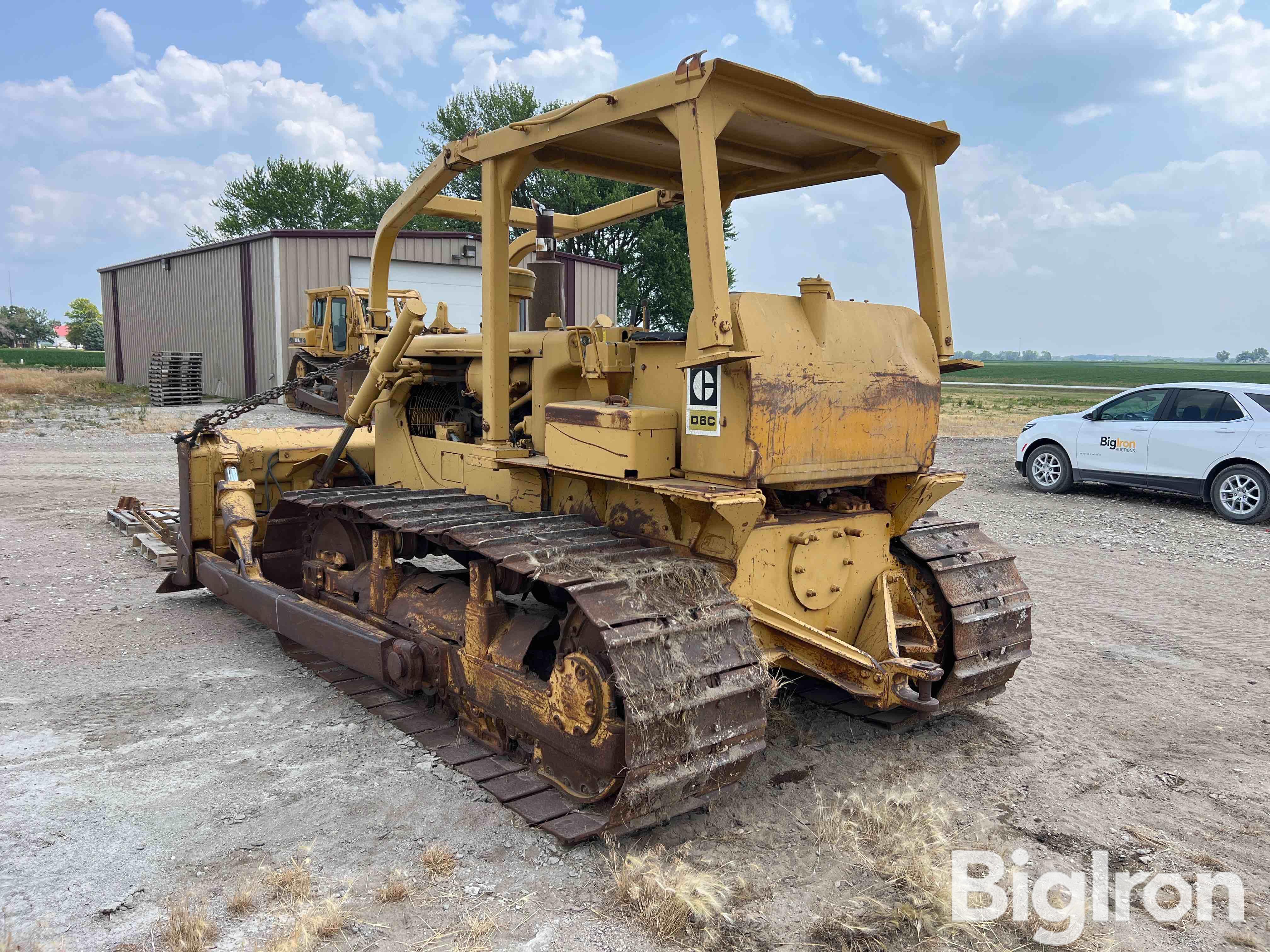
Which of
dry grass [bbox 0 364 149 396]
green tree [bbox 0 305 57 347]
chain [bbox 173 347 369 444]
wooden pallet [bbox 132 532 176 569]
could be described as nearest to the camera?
chain [bbox 173 347 369 444]

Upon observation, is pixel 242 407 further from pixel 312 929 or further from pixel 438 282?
pixel 438 282

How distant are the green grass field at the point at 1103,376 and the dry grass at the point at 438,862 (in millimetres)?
38735

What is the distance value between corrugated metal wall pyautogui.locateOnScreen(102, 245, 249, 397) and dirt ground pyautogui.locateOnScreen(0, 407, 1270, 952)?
2015 centimetres

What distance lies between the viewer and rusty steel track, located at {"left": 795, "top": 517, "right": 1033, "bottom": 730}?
4648 mm

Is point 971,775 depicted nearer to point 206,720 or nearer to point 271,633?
point 206,720

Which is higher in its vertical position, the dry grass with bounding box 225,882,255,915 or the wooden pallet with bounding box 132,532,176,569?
the wooden pallet with bounding box 132,532,176,569

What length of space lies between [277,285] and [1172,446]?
20.4 meters

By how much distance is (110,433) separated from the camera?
17.8m

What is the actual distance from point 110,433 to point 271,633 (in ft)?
45.2

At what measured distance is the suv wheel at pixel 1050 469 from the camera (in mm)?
12883

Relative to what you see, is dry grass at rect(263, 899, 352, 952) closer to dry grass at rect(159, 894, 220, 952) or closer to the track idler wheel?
dry grass at rect(159, 894, 220, 952)

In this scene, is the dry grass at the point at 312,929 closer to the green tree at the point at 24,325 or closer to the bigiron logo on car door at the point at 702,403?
the bigiron logo on car door at the point at 702,403

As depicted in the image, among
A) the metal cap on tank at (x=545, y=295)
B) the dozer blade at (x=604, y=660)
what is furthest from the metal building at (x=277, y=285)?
the dozer blade at (x=604, y=660)

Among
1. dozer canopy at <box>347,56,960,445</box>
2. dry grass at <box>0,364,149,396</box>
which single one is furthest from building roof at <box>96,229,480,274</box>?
dozer canopy at <box>347,56,960,445</box>
